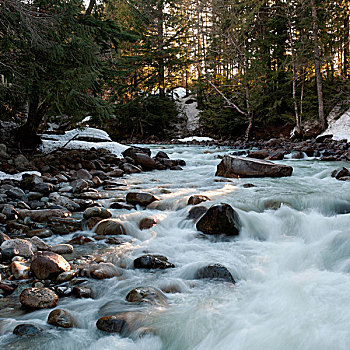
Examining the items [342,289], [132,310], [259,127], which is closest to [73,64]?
[132,310]

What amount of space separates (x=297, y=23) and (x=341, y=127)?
6.12 metres

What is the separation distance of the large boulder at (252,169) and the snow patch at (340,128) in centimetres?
811

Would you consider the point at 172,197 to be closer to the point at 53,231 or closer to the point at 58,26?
the point at 53,231

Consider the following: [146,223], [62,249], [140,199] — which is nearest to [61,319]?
[62,249]

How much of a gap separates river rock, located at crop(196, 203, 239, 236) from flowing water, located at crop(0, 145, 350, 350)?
0.44 feet

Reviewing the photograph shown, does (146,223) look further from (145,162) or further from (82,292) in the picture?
(145,162)

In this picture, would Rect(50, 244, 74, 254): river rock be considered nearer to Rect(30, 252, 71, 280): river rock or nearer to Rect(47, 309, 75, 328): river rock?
Rect(30, 252, 71, 280): river rock

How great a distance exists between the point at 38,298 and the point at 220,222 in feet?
8.10

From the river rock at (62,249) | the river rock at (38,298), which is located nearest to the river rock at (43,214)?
the river rock at (62,249)

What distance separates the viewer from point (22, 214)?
188 inches

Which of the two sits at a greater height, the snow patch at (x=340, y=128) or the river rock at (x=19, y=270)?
the snow patch at (x=340, y=128)

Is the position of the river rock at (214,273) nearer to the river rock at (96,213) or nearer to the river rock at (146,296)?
the river rock at (146,296)

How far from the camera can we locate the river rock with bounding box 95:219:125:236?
4453 millimetres

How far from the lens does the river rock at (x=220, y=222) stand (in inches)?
171
